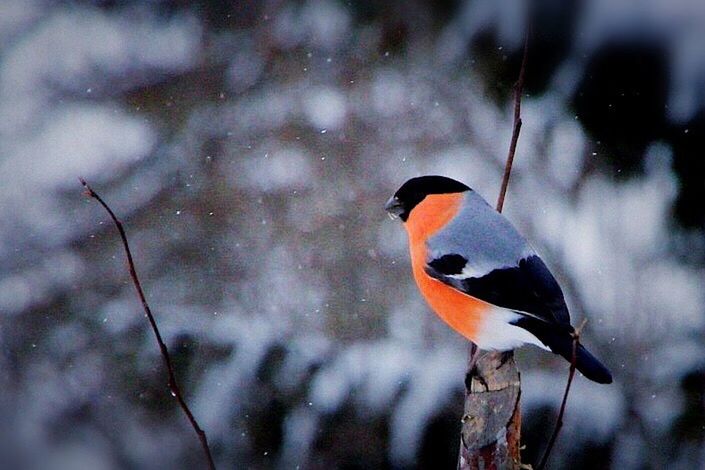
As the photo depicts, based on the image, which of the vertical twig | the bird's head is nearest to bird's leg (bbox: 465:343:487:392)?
the vertical twig

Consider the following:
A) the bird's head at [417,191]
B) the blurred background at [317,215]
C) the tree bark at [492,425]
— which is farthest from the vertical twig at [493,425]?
the blurred background at [317,215]

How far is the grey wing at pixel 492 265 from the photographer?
3.09 feet

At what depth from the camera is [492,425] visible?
87cm

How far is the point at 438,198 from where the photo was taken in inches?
41.3

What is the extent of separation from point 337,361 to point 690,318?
53 centimetres

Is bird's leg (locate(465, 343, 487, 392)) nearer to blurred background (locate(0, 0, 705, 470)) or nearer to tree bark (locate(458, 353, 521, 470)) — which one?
tree bark (locate(458, 353, 521, 470))

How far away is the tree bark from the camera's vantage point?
0.86m

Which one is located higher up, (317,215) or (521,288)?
(521,288)

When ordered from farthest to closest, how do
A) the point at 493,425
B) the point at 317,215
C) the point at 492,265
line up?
the point at 317,215
the point at 492,265
the point at 493,425

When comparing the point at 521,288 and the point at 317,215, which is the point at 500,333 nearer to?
the point at 521,288

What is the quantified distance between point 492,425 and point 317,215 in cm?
60

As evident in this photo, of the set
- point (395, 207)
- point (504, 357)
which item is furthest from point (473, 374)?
point (395, 207)

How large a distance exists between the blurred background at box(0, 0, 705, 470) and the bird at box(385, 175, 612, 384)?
0.33 metres

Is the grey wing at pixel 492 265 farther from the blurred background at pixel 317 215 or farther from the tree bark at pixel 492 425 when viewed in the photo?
the blurred background at pixel 317 215
